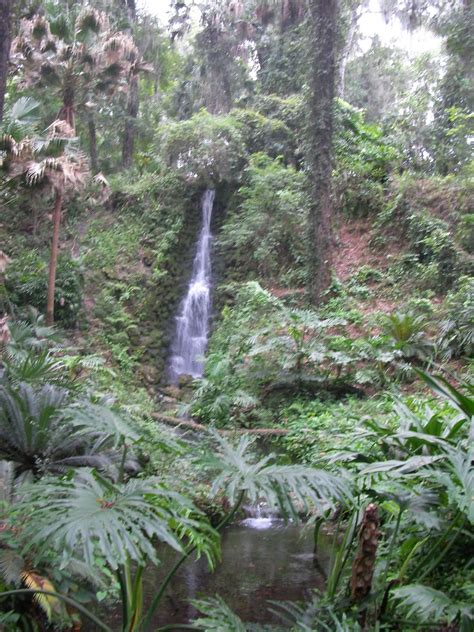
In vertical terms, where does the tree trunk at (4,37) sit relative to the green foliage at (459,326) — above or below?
above

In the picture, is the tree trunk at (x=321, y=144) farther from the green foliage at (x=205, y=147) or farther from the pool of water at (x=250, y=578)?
the pool of water at (x=250, y=578)

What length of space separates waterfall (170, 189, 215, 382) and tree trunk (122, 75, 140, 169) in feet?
19.0

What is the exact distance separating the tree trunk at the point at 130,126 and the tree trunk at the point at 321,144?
9226mm

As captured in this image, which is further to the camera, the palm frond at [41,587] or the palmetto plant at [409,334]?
the palmetto plant at [409,334]

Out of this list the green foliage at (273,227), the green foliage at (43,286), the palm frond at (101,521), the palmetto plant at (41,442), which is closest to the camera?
the palm frond at (101,521)

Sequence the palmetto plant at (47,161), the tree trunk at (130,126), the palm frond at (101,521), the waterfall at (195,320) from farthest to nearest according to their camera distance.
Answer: the tree trunk at (130,126) → the waterfall at (195,320) → the palmetto plant at (47,161) → the palm frond at (101,521)

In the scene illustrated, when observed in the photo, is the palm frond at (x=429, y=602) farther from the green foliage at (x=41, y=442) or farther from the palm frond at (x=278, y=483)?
the green foliage at (x=41, y=442)

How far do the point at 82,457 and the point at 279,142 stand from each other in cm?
1398

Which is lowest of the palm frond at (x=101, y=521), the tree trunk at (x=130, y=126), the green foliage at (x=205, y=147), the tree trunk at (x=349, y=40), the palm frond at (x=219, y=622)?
the palm frond at (x=219, y=622)

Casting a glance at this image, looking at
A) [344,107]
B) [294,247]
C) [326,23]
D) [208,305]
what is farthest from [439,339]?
[344,107]

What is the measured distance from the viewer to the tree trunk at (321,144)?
1254 cm

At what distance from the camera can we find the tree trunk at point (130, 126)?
20109mm

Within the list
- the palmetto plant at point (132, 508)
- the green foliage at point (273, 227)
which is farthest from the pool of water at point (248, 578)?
the green foliage at point (273, 227)

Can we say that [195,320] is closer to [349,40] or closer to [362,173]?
[362,173]
